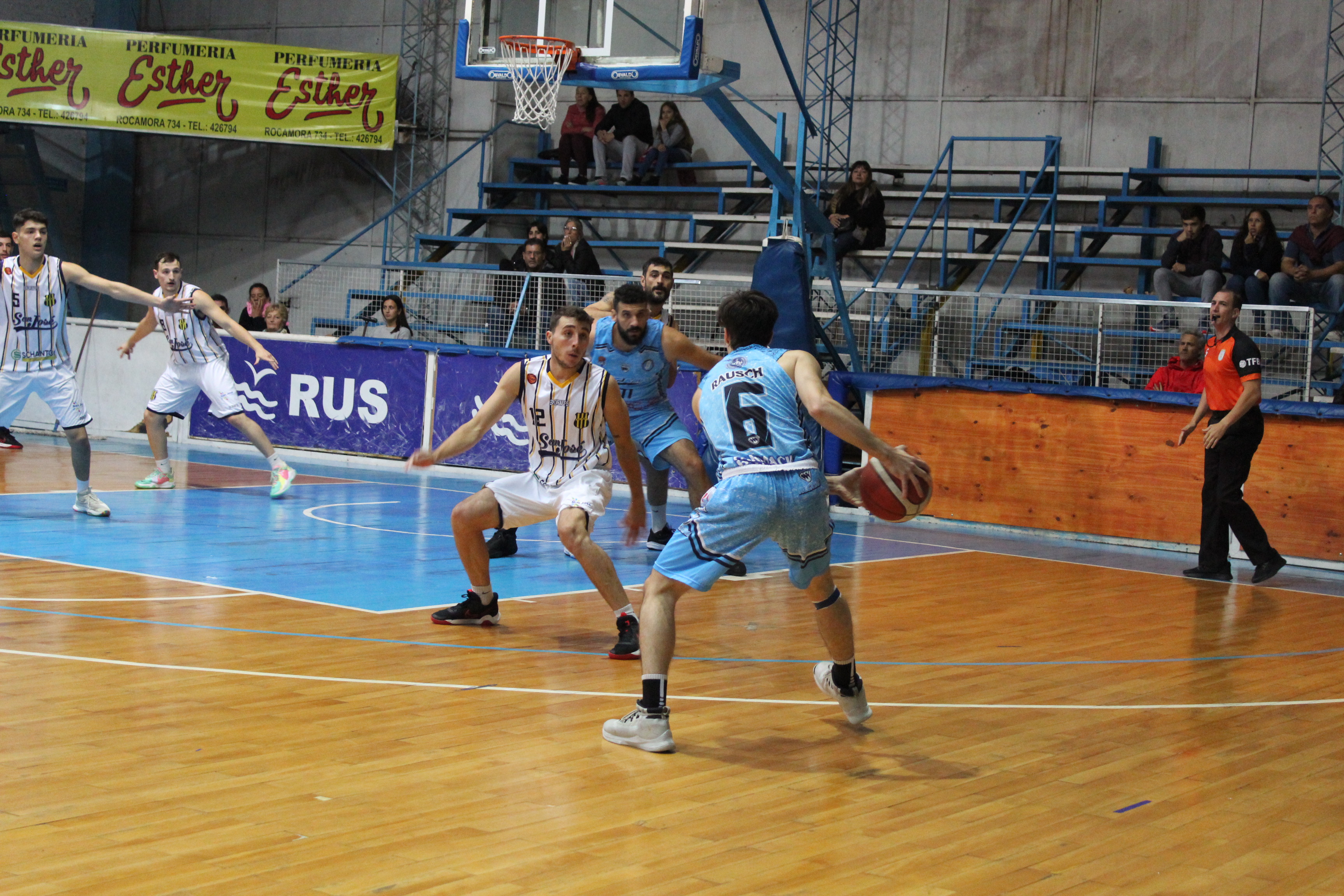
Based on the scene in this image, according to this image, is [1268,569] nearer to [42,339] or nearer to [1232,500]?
[1232,500]

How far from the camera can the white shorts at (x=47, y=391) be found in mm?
10490

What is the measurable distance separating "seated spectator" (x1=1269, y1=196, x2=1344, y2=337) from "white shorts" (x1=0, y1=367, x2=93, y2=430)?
10.9 metres

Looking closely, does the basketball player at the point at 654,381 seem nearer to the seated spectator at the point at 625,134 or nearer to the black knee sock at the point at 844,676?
the black knee sock at the point at 844,676

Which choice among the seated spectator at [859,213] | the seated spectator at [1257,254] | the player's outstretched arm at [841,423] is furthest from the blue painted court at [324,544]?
the seated spectator at [859,213]

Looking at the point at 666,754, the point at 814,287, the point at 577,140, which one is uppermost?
the point at 577,140

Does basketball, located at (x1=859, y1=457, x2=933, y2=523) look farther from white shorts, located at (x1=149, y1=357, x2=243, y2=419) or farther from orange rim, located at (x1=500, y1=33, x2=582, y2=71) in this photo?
orange rim, located at (x1=500, y1=33, x2=582, y2=71)

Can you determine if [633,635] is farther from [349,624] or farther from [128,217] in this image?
[128,217]

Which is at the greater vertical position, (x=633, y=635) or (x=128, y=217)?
(x=128, y=217)

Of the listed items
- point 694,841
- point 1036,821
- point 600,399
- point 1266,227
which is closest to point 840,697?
point 1036,821

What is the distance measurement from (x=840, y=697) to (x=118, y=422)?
1338 cm

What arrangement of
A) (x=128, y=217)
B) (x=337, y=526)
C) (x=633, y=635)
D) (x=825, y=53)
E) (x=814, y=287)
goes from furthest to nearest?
1. (x=128, y=217)
2. (x=825, y=53)
3. (x=814, y=287)
4. (x=337, y=526)
5. (x=633, y=635)

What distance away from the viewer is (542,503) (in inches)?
270

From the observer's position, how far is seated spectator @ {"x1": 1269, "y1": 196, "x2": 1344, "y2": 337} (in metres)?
13.6

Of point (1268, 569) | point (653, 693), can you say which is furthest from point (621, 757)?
point (1268, 569)
